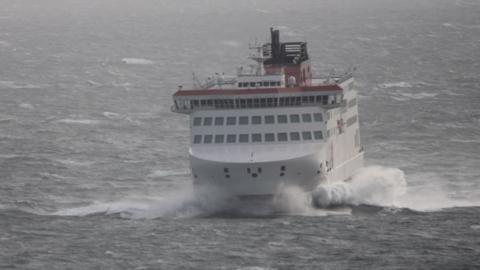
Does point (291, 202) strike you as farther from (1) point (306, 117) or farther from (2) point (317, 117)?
(2) point (317, 117)

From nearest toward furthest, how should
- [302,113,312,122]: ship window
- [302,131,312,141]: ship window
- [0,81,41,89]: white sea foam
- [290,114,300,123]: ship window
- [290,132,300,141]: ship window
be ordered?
[290,132,300,141]: ship window, [302,131,312,141]: ship window, [290,114,300,123]: ship window, [302,113,312,122]: ship window, [0,81,41,89]: white sea foam

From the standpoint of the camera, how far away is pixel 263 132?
264 ft

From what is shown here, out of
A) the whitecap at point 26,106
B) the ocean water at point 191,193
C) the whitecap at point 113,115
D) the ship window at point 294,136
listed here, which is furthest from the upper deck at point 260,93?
the whitecap at point 26,106

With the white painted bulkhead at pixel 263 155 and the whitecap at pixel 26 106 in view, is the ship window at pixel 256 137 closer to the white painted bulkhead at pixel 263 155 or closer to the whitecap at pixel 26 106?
the white painted bulkhead at pixel 263 155

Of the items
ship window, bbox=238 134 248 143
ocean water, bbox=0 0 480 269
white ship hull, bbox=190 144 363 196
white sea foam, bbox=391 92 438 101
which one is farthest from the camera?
white sea foam, bbox=391 92 438 101

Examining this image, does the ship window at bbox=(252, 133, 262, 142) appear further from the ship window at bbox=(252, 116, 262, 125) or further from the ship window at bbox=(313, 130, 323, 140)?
the ship window at bbox=(313, 130, 323, 140)

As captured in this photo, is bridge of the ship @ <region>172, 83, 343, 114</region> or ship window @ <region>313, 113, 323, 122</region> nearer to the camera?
bridge of the ship @ <region>172, 83, 343, 114</region>

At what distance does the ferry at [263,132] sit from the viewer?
78.8 m

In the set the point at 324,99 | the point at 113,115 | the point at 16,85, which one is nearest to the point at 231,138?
the point at 324,99

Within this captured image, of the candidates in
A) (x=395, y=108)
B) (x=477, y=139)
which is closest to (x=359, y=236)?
(x=477, y=139)

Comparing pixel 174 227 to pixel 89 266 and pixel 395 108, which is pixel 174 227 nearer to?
pixel 89 266

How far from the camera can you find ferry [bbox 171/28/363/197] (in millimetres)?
78750

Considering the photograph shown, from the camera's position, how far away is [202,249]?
71.1 meters

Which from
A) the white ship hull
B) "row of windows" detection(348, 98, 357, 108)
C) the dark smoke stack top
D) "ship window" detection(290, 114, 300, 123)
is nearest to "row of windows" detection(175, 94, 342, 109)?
"ship window" detection(290, 114, 300, 123)
